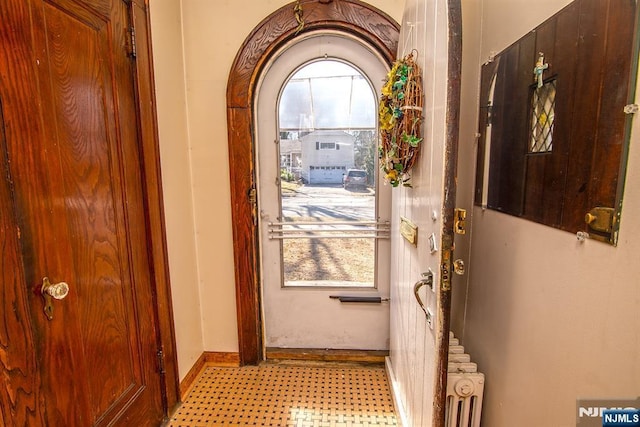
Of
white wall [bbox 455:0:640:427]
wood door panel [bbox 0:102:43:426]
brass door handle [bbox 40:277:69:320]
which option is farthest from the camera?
brass door handle [bbox 40:277:69:320]

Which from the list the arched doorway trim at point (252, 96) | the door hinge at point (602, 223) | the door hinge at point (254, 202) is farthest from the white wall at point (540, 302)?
the door hinge at point (254, 202)

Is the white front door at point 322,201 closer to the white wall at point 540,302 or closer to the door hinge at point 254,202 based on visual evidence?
the door hinge at point 254,202

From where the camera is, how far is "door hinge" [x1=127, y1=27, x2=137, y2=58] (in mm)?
1377

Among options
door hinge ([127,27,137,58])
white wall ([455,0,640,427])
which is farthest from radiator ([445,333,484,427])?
door hinge ([127,27,137,58])

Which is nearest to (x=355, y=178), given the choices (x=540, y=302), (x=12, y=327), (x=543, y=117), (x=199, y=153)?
(x=199, y=153)

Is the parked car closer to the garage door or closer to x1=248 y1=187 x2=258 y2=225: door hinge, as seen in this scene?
the garage door

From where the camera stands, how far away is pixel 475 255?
1343 mm

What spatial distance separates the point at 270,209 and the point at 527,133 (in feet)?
4.86

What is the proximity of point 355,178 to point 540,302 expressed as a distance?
1.24 m

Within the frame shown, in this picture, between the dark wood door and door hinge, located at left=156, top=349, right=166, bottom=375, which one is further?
door hinge, located at left=156, top=349, right=166, bottom=375

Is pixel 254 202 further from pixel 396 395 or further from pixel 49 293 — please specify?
pixel 396 395

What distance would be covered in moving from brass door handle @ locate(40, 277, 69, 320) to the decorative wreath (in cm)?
131

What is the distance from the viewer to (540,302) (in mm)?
926

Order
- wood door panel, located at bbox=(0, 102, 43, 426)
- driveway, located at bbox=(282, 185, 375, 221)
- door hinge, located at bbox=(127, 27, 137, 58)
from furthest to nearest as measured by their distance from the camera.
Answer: driveway, located at bbox=(282, 185, 375, 221) → door hinge, located at bbox=(127, 27, 137, 58) → wood door panel, located at bbox=(0, 102, 43, 426)
